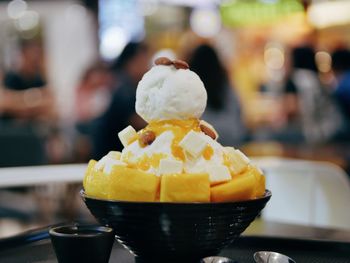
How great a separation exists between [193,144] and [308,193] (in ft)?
5.10

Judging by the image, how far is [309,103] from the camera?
669 centimetres

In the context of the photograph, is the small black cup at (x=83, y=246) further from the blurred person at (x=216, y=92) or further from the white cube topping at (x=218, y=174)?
the blurred person at (x=216, y=92)

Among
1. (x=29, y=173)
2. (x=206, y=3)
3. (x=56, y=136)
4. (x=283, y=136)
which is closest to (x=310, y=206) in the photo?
(x=29, y=173)

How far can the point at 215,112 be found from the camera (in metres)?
3.72

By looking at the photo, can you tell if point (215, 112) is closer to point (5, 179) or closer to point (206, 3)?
point (5, 179)

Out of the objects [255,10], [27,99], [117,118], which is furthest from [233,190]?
[255,10]

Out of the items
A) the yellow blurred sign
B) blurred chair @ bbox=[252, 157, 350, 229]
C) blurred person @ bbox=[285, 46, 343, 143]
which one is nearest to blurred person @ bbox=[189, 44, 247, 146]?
blurred chair @ bbox=[252, 157, 350, 229]

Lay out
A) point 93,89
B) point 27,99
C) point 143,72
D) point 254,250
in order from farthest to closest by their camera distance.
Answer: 1. point 93,89
2. point 27,99
3. point 143,72
4. point 254,250

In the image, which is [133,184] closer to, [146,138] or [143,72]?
[146,138]

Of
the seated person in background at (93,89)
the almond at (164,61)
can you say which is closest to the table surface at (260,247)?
the almond at (164,61)

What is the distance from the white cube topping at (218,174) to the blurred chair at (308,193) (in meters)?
1.43

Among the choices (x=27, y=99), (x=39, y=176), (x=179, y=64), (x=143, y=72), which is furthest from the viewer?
(x=27, y=99)

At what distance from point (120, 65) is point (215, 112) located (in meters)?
0.94

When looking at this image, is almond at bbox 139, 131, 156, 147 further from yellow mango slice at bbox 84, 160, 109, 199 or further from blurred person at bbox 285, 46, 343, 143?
blurred person at bbox 285, 46, 343, 143
